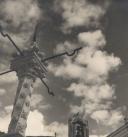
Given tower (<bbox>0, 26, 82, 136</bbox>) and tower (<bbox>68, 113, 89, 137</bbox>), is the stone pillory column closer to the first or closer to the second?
tower (<bbox>0, 26, 82, 136</bbox>)

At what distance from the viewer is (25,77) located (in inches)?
851

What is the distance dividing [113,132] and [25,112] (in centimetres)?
878

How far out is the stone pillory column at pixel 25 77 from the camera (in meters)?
20.7

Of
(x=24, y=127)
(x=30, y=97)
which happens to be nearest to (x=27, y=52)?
(x=30, y=97)

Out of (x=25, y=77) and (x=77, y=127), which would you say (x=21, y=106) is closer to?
(x=25, y=77)

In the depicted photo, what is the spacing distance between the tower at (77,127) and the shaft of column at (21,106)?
223 inches

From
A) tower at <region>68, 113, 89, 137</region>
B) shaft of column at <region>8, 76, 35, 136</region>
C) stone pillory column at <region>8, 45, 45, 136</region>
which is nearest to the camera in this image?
shaft of column at <region>8, 76, 35, 136</region>

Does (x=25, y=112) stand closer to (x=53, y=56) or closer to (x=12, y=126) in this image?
(x=12, y=126)

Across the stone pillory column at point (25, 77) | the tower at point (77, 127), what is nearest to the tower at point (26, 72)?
the stone pillory column at point (25, 77)

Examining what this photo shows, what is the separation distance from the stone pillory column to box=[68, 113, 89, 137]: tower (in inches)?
224

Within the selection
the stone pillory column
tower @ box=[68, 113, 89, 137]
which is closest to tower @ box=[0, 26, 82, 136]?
the stone pillory column

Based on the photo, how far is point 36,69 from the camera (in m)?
21.8

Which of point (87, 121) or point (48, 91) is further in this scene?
point (87, 121)

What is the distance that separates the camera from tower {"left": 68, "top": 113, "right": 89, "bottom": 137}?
25.3 metres
